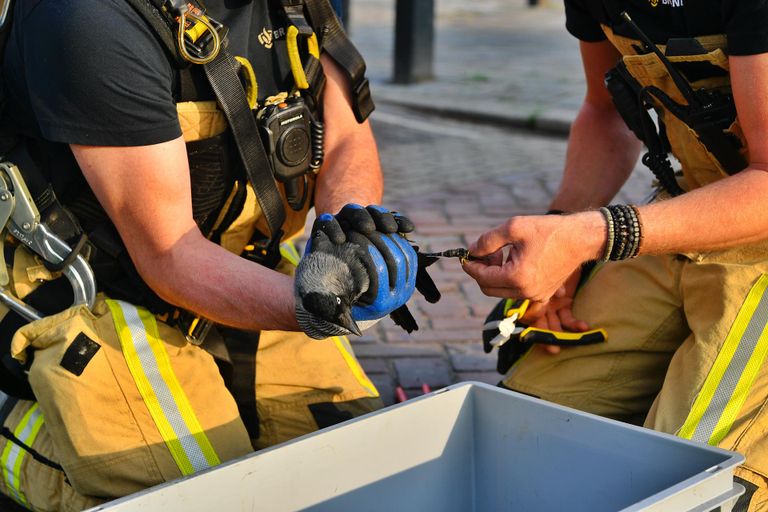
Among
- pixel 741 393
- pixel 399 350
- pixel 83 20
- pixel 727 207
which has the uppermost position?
pixel 83 20

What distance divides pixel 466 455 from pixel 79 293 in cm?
100

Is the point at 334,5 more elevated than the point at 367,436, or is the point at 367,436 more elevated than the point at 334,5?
the point at 334,5

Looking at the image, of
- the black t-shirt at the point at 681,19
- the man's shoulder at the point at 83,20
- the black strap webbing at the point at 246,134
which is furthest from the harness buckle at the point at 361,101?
the man's shoulder at the point at 83,20

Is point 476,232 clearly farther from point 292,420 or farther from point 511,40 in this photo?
point 511,40

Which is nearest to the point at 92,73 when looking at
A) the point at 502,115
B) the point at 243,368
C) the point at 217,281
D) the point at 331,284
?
the point at 217,281

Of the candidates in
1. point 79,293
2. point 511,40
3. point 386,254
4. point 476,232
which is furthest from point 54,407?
point 511,40

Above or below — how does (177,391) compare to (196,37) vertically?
below

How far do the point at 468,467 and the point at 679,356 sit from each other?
652 millimetres

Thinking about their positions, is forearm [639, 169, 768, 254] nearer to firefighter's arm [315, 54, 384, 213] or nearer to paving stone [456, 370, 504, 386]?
firefighter's arm [315, 54, 384, 213]

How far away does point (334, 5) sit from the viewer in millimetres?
3092

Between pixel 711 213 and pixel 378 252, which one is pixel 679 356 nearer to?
pixel 711 213

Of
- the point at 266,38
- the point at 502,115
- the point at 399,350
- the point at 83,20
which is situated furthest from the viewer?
the point at 502,115

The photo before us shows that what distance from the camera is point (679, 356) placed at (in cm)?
265

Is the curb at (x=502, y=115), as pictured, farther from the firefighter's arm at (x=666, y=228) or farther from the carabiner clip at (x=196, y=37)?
the carabiner clip at (x=196, y=37)
